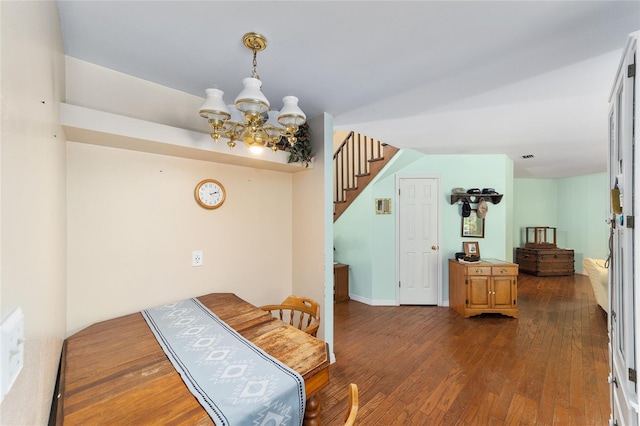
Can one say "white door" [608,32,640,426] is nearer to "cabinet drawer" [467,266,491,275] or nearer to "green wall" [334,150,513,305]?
"cabinet drawer" [467,266,491,275]

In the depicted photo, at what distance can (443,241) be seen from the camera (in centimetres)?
396

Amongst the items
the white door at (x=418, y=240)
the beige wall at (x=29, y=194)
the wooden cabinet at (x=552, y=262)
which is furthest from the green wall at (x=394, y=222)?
the beige wall at (x=29, y=194)

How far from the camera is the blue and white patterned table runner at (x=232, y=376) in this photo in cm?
88

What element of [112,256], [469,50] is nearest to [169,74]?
[112,256]

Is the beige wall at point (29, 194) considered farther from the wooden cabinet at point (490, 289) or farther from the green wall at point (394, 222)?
the wooden cabinet at point (490, 289)

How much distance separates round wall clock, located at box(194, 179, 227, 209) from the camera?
202 cm

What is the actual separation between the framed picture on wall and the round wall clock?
3.56 meters

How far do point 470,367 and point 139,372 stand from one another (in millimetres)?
2595

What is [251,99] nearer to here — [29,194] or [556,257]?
[29,194]

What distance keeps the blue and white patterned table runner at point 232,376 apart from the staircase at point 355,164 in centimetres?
309

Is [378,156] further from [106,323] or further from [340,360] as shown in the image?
[106,323]

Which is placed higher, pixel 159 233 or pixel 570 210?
pixel 570 210

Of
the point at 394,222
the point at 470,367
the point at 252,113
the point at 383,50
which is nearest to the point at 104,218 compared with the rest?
the point at 252,113

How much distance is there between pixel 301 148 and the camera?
2.26 metres
